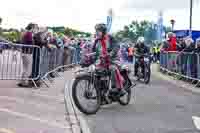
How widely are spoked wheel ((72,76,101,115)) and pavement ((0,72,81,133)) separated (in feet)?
0.89

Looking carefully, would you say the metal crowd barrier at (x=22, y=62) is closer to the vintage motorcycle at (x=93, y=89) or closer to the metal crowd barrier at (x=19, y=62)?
the metal crowd barrier at (x=19, y=62)

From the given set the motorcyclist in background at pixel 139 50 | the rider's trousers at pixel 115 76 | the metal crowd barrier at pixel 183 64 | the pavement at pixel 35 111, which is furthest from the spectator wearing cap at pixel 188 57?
the rider's trousers at pixel 115 76

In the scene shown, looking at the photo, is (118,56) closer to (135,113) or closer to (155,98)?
(135,113)

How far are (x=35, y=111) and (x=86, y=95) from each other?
3.38 ft

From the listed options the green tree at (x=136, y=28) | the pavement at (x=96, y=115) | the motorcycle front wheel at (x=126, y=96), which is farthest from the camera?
the green tree at (x=136, y=28)

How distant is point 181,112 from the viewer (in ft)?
34.0

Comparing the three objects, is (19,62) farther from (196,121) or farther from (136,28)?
(136,28)

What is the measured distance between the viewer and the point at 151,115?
9.92 meters

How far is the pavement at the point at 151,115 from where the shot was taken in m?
8.49

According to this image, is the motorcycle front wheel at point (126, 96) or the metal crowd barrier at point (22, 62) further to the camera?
the metal crowd barrier at point (22, 62)

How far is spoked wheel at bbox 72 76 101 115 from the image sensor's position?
384 inches

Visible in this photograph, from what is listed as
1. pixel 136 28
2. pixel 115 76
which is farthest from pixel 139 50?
pixel 136 28

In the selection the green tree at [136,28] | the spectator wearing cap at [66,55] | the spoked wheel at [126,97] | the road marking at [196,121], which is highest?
the green tree at [136,28]

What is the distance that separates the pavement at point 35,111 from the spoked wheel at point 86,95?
27cm
